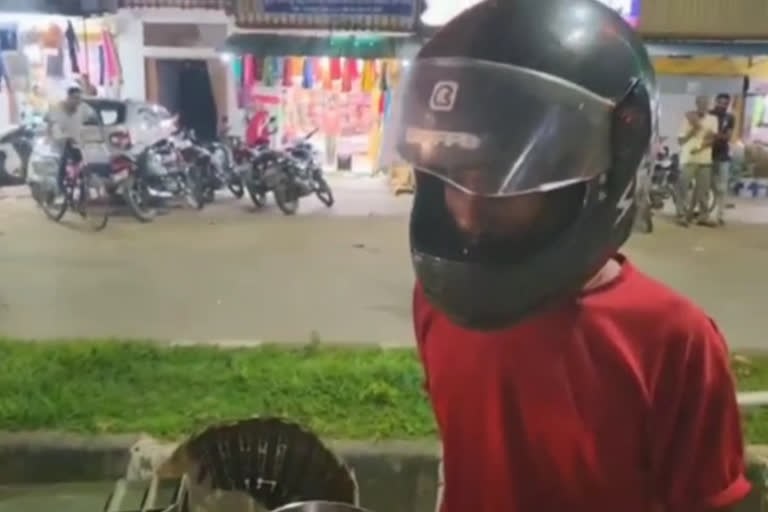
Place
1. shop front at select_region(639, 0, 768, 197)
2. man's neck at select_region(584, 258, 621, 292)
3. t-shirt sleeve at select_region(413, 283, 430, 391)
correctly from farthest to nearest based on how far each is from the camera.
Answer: shop front at select_region(639, 0, 768, 197), t-shirt sleeve at select_region(413, 283, 430, 391), man's neck at select_region(584, 258, 621, 292)

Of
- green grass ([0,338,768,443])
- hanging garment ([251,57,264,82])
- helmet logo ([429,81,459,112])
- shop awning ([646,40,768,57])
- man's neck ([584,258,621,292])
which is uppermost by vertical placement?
shop awning ([646,40,768,57])

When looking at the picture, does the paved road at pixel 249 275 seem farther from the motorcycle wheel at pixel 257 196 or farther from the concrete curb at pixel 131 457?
the concrete curb at pixel 131 457

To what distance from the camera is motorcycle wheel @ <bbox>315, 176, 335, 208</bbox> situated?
2.81m

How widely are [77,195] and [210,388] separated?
696 mm

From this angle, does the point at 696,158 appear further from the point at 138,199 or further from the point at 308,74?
the point at 138,199

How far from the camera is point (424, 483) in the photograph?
2.38 m

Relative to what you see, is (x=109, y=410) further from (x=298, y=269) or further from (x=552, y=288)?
(x=552, y=288)

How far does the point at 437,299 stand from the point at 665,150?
5.73 ft

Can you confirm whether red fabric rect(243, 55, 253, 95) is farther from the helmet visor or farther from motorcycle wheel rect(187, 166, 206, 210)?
the helmet visor

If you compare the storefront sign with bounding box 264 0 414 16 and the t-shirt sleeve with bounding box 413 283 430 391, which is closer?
the t-shirt sleeve with bounding box 413 283 430 391

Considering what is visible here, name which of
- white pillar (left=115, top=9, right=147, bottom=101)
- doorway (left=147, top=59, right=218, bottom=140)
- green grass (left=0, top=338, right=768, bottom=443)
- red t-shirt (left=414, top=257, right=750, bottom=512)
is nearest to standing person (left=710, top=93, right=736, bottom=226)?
green grass (left=0, top=338, right=768, bottom=443)

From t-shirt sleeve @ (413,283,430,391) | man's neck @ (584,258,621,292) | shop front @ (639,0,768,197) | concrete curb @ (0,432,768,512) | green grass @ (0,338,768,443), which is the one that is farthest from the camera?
shop front @ (639,0,768,197)

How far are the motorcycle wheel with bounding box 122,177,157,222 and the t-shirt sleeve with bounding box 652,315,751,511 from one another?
2.02 m

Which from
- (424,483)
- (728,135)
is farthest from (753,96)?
(424,483)
